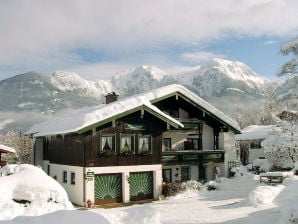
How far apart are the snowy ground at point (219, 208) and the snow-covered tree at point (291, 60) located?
22.5 ft

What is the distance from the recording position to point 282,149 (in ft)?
115

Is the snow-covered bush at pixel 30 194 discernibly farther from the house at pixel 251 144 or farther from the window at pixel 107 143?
the house at pixel 251 144

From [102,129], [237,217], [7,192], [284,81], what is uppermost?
[284,81]

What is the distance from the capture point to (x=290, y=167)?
116 feet

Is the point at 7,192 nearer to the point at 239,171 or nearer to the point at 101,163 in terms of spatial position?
the point at 101,163

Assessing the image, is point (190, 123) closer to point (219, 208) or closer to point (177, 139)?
point (177, 139)

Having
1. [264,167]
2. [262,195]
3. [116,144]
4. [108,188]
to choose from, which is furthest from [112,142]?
[264,167]

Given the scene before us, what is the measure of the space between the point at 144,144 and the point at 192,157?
473cm

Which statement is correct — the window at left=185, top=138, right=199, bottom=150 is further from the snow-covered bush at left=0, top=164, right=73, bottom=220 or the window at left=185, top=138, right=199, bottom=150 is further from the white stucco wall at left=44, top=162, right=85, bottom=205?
the snow-covered bush at left=0, top=164, right=73, bottom=220

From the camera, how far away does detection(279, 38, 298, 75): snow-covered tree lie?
2265cm

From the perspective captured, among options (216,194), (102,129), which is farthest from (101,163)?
(216,194)

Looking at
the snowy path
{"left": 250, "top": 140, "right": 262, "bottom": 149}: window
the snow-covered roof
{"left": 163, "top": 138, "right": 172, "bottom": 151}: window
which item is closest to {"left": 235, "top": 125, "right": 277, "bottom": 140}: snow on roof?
{"left": 250, "top": 140, "right": 262, "bottom": 149}: window

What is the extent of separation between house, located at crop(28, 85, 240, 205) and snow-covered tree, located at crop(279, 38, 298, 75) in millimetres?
8042

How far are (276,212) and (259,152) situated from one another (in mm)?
30223
